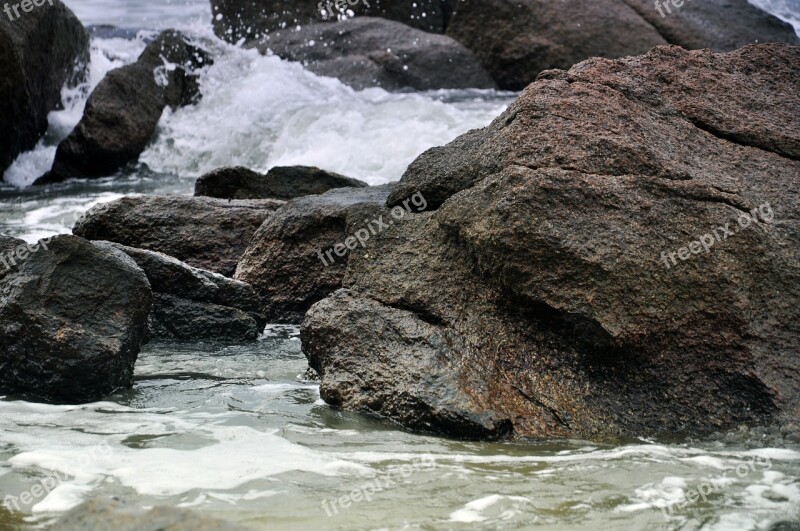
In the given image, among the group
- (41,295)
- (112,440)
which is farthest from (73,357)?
(112,440)

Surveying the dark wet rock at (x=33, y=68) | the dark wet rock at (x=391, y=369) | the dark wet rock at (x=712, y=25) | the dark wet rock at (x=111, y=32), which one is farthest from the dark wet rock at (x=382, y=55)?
the dark wet rock at (x=391, y=369)

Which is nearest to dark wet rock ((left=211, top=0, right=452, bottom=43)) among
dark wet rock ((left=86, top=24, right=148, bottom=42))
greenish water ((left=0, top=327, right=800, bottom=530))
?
dark wet rock ((left=86, top=24, right=148, bottom=42))

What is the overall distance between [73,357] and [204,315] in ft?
4.31

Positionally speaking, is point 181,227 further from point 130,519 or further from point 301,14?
point 301,14

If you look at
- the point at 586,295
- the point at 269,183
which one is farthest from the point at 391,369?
the point at 269,183

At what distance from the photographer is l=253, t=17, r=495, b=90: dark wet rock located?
48.3 ft

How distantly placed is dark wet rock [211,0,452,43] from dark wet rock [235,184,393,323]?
10706mm

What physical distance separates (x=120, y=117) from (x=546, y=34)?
21.3 ft

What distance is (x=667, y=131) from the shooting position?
4594 mm

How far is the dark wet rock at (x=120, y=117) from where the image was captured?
1137 cm

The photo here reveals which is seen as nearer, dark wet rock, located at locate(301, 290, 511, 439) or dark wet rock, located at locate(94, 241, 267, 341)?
dark wet rock, located at locate(301, 290, 511, 439)

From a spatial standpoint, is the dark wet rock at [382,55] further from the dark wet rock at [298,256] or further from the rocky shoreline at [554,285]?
the rocky shoreline at [554,285]

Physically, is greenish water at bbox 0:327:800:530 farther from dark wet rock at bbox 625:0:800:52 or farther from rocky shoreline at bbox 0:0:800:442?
dark wet rock at bbox 625:0:800:52

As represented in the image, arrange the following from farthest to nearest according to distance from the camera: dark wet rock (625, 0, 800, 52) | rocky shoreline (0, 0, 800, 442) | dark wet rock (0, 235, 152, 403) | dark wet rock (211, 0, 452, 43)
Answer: dark wet rock (211, 0, 452, 43) → dark wet rock (625, 0, 800, 52) → dark wet rock (0, 235, 152, 403) → rocky shoreline (0, 0, 800, 442)
